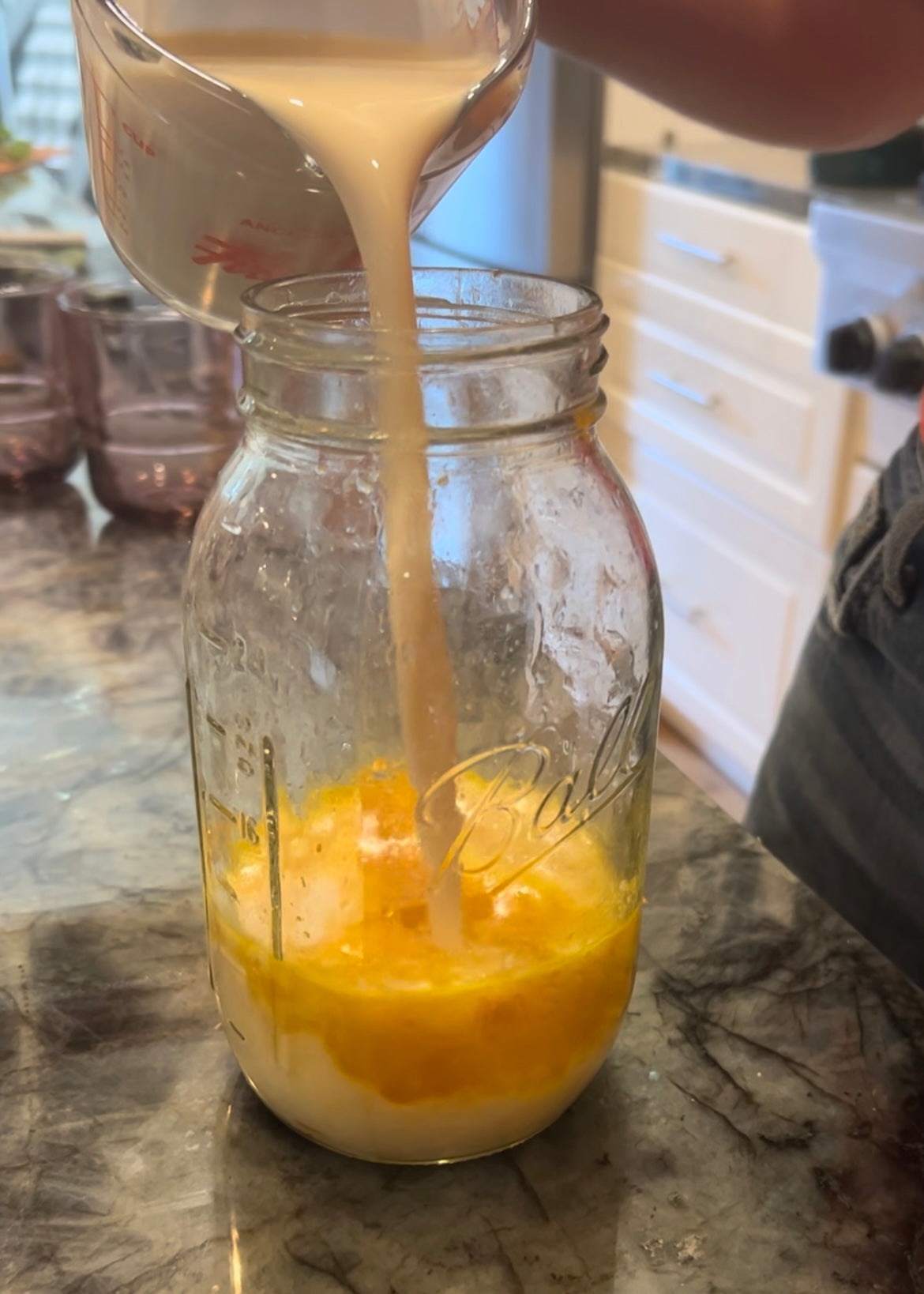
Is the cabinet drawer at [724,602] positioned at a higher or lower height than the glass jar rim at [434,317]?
lower

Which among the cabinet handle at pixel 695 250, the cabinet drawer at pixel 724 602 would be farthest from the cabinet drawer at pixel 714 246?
the cabinet drawer at pixel 724 602

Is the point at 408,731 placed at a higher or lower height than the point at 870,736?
higher

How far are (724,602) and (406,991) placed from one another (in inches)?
60.6

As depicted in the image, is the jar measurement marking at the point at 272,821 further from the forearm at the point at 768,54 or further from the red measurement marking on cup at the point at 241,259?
the forearm at the point at 768,54

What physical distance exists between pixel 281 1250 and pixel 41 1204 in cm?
8

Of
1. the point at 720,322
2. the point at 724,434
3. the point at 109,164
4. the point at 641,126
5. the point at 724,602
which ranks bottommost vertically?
the point at 724,602

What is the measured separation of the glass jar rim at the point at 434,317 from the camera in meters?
0.40

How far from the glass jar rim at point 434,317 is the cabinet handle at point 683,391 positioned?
1379 mm

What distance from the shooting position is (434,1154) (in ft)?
1.46

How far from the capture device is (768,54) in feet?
2.45

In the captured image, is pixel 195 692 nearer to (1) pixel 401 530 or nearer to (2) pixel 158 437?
(1) pixel 401 530

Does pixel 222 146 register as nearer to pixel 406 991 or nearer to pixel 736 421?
pixel 406 991

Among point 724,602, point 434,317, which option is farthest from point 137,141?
point 724,602

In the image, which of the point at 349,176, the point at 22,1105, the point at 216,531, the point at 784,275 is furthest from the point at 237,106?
the point at 784,275
